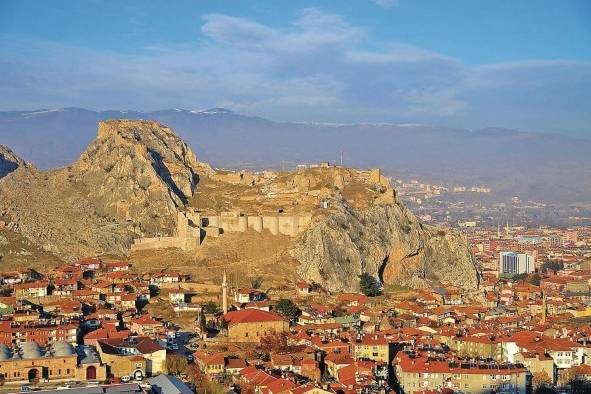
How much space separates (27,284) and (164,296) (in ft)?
21.5

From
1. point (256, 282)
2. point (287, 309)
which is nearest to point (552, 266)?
point (256, 282)

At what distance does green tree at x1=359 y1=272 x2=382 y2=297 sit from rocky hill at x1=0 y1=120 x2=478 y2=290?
80cm

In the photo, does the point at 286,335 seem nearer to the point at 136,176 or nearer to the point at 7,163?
the point at 136,176

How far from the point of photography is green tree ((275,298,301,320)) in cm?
4325

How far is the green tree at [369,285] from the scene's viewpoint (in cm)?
5203

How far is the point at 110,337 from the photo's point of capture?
35656mm

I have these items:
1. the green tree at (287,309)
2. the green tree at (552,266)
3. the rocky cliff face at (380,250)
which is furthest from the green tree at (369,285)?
the green tree at (552,266)

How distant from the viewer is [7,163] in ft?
228

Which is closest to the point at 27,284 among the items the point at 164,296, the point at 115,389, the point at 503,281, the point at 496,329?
the point at 164,296

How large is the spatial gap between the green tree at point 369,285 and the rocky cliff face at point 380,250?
23.9 inches

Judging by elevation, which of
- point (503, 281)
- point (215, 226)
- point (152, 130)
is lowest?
point (503, 281)

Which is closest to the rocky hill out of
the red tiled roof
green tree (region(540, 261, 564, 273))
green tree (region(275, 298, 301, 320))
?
green tree (region(275, 298, 301, 320))

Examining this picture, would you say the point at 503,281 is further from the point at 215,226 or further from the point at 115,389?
the point at 115,389

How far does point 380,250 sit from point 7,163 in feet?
97.2
